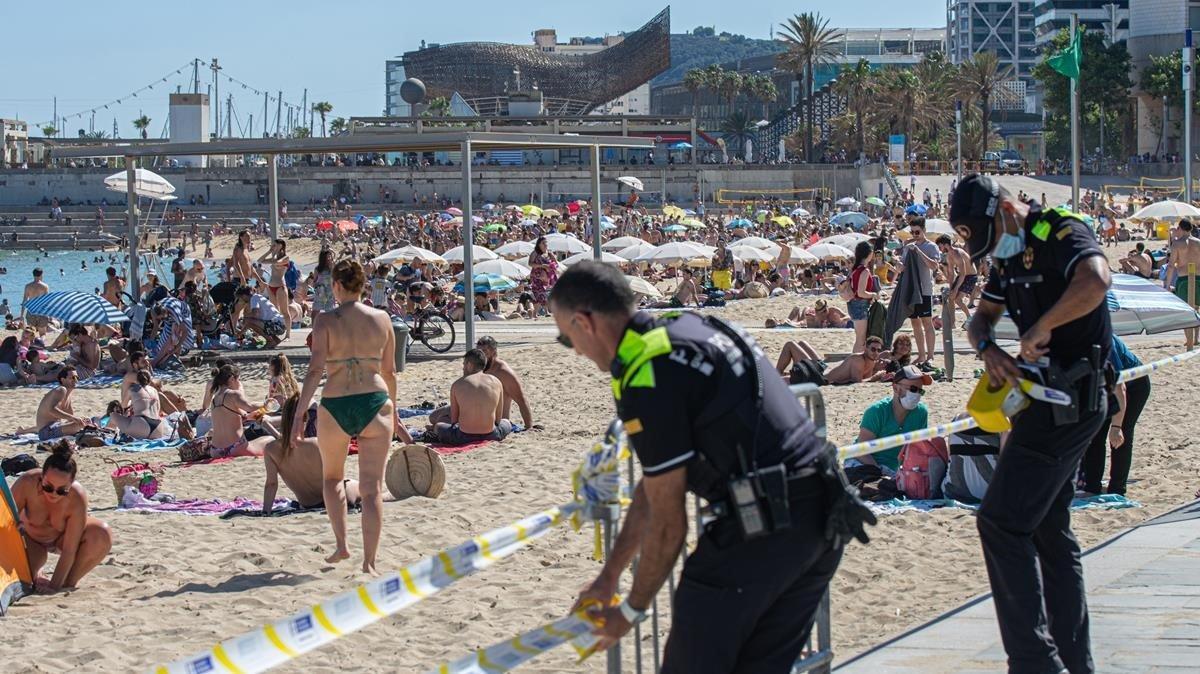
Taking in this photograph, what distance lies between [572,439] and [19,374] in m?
8.17

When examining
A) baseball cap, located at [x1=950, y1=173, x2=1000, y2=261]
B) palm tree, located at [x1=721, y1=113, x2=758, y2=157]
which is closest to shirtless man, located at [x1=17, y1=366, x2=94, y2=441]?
baseball cap, located at [x1=950, y1=173, x2=1000, y2=261]

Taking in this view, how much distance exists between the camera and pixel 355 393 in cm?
660

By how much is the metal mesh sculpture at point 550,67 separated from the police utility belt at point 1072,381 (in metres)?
124

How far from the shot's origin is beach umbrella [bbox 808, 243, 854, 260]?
30.0m

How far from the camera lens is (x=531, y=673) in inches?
208

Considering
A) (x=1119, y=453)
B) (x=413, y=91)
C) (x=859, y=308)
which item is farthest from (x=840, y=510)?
(x=413, y=91)

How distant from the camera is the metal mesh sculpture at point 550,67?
129000 mm

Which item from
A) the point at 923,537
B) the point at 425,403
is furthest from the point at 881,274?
the point at 923,537

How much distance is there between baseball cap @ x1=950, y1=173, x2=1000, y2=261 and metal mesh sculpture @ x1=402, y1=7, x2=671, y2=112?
4860 inches

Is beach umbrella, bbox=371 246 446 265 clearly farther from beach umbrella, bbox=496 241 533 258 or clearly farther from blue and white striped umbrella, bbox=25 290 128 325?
blue and white striped umbrella, bbox=25 290 128 325

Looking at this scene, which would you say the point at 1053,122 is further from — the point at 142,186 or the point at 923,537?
the point at 923,537

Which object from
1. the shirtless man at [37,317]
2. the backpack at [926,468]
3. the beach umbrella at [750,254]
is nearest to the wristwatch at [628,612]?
the backpack at [926,468]

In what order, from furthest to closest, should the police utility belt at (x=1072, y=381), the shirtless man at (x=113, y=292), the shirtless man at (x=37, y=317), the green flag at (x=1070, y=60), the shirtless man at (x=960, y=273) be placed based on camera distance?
the green flag at (x=1070, y=60) → the shirtless man at (x=37, y=317) → the shirtless man at (x=113, y=292) → the shirtless man at (x=960, y=273) → the police utility belt at (x=1072, y=381)

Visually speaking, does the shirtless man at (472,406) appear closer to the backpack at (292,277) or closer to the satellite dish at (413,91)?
the backpack at (292,277)
